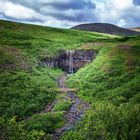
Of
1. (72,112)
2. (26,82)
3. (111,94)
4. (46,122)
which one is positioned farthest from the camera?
(26,82)

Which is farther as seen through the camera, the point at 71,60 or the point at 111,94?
the point at 71,60

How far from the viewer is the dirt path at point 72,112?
153ft

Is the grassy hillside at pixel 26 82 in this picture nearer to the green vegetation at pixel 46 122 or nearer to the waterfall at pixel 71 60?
the green vegetation at pixel 46 122

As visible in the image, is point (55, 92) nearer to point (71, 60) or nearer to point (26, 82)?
point (26, 82)

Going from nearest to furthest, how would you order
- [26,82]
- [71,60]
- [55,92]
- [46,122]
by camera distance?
1. [46,122]
2. [55,92]
3. [26,82]
4. [71,60]

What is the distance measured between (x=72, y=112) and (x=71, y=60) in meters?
43.7

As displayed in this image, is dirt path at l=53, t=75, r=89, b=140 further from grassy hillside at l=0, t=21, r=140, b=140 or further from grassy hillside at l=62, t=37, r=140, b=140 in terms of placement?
grassy hillside at l=62, t=37, r=140, b=140

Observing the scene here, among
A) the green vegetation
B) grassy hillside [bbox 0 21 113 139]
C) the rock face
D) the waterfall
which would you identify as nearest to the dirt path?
the green vegetation

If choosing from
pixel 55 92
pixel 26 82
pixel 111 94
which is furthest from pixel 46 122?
pixel 26 82

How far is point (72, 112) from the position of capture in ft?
177

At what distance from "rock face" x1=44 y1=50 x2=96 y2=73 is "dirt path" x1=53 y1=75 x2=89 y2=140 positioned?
24.3 metres

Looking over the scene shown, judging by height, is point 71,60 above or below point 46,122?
above

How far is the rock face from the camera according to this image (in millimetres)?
93438

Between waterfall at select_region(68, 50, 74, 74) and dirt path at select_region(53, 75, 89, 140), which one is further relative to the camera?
waterfall at select_region(68, 50, 74, 74)
